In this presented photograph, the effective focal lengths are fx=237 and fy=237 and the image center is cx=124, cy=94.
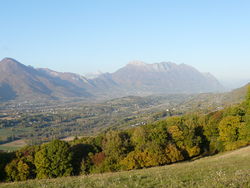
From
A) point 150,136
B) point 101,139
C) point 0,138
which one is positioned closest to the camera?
point 150,136

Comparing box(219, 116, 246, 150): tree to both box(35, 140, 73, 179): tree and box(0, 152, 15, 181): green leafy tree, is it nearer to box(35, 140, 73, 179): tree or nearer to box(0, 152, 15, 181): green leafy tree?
box(35, 140, 73, 179): tree

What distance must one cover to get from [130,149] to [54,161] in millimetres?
18620

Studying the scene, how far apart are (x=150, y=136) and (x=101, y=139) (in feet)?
45.6

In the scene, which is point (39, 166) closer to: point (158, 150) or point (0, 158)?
point (0, 158)

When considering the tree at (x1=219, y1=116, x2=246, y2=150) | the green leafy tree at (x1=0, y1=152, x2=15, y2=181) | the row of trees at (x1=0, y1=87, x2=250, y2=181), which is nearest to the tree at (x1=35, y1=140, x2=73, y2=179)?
the row of trees at (x1=0, y1=87, x2=250, y2=181)

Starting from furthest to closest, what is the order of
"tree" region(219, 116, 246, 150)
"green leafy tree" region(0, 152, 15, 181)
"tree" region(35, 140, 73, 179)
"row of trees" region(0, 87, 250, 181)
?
1. "tree" region(219, 116, 246, 150)
2. "green leafy tree" region(0, 152, 15, 181)
3. "row of trees" region(0, 87, 250, 181)
4. "tree" region(35, 140, 73, 179)

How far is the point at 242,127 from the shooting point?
53.1 m

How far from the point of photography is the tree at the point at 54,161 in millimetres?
49094

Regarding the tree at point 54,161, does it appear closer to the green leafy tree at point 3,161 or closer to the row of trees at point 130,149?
the row of trees at point 130,149

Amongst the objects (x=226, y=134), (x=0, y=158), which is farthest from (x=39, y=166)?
(x=226, y=134)

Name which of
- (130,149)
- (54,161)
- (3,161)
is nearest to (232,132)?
(130,149)

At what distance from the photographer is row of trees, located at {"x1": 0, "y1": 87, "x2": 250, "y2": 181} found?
49.7 metres

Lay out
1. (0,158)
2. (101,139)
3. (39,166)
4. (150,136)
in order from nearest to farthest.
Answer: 1. (39,166)
2. (0,158)
3. (150,136)
4. (101,139)

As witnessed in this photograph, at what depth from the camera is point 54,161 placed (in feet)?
163
